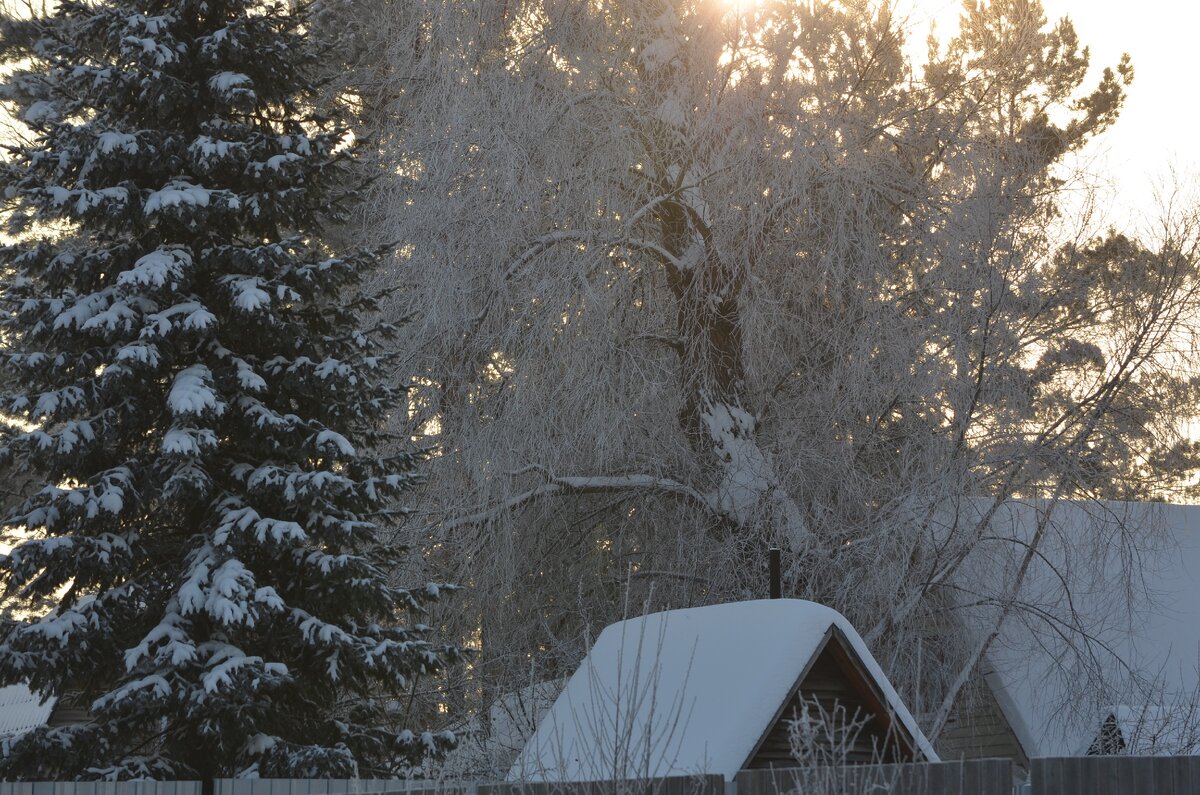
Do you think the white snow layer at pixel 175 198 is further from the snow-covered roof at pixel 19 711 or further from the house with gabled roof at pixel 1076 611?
the snow-covered roof at pixel 19 711

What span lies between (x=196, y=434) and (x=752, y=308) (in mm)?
5564

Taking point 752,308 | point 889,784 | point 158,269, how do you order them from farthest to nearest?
point 752,308 < point 158,269 < point 889,784

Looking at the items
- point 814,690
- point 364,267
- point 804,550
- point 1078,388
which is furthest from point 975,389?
point 364,267

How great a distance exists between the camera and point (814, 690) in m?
9.15

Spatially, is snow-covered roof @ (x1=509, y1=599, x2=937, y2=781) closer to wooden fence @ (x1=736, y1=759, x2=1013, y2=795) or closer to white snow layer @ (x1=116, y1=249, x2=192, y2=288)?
wooden fence @ (x1=736, y1=759, x2=1013, y2=795)

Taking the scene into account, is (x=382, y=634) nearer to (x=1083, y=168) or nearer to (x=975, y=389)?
(x=975, y=389)

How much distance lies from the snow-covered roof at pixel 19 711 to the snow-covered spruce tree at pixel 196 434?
11.9m

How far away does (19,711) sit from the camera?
23.9 meters

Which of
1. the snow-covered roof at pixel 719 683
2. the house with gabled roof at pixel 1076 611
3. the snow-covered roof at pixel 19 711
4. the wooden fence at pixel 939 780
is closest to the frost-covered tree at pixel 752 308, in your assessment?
the house with gabled roof at pixel 1076 611

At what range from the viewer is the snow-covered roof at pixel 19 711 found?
71.8ft

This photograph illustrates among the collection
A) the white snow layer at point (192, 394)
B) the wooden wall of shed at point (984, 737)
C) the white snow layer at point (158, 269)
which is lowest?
Answer: the wooden wall of shed at point (984, 737)

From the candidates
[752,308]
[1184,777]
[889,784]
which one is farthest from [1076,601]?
[889,784]

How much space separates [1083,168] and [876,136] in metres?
2.08

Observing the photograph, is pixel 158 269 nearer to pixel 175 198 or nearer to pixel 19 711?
pixel 175 198
